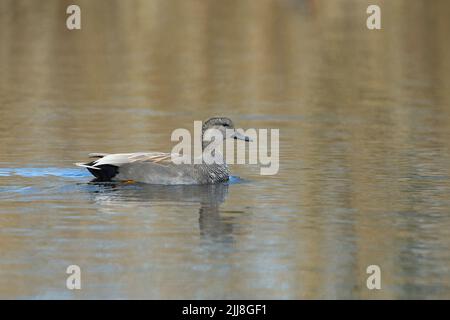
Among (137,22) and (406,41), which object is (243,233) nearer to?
(406,41)

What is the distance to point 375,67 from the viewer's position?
29844 mm

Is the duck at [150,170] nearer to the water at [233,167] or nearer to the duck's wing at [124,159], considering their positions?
→ the duck's wing at [124,159]

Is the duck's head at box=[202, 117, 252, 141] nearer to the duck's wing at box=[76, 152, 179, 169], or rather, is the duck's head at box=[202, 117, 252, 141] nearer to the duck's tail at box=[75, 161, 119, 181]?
the duck's wing at box=[76, 152, 179, 169]

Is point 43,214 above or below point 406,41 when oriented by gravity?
below

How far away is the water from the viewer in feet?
37.0

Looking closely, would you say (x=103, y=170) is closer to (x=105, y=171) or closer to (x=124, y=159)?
(x=105, y=171)

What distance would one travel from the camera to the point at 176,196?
599 inches

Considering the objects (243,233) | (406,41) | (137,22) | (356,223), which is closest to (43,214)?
(243,233)

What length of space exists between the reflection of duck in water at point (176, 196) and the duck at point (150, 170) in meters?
0.11

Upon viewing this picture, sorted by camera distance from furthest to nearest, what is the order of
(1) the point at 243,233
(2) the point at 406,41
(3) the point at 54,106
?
(2) the point at 406,41 < (3) the point at 54,106 < (1) the point at 243,233

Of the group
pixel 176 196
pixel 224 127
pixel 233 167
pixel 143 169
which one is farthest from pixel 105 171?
pixel 233 167

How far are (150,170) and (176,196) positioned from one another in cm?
83

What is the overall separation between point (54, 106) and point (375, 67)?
939 cm

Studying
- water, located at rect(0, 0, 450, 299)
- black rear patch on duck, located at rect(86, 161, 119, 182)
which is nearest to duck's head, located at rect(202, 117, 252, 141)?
water, located at rect(0, 0, 450, 299)
